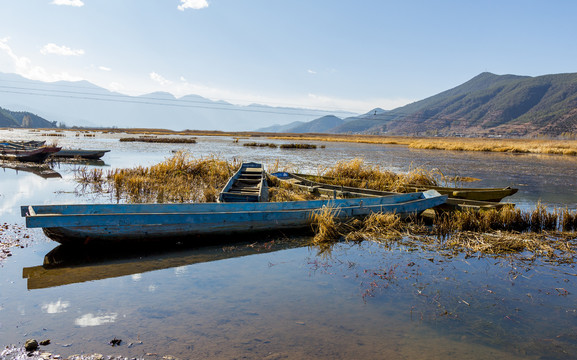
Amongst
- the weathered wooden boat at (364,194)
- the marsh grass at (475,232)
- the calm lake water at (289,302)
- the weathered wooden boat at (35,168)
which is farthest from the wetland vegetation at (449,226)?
the weathered wooden boat at (35,168)

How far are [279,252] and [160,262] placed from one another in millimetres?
2632

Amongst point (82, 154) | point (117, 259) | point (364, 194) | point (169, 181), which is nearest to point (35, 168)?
point (82, 154)

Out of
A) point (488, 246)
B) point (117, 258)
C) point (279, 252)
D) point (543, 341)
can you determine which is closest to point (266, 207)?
point (279, 252)

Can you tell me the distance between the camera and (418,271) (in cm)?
732

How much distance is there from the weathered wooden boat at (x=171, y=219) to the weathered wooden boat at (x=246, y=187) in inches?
66.6

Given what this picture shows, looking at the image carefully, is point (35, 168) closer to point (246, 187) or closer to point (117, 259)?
point (246, 187)

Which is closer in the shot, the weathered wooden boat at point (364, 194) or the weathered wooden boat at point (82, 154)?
the weathered wooden boat at point (364, 194)

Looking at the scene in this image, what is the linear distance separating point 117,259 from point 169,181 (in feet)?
30.9

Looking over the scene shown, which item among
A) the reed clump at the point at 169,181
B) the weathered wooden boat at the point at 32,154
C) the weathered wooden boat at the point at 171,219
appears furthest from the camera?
the weathered wooden boat at the point at 32,154

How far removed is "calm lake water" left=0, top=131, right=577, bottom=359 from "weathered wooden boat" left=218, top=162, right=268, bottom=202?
2.50m

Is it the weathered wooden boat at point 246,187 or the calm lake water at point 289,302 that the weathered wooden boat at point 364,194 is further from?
the calm lake water at point 289,302

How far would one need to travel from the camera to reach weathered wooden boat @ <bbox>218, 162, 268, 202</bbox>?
11227mm

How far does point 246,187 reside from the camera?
14.2 m

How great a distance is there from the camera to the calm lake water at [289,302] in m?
4.66
